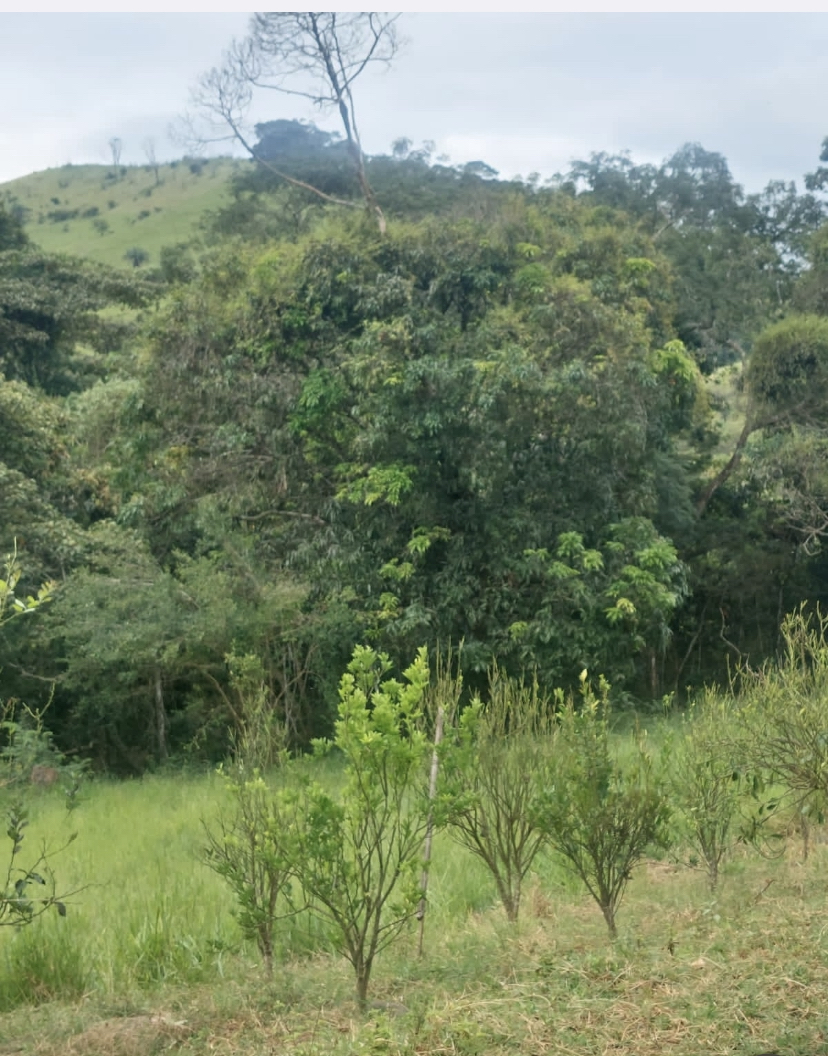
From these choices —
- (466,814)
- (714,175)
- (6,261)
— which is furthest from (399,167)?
(466,814)

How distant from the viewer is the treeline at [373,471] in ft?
42.0

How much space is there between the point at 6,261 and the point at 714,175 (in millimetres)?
15565

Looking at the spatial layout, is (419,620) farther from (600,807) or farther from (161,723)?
(600,807)

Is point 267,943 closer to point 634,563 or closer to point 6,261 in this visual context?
point 634,563

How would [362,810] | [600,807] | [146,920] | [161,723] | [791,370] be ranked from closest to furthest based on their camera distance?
[362,810] → [600,807] → [146,920] → [161,723] → [791,370]

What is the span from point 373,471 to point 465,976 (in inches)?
326

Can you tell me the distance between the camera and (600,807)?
16.3ft

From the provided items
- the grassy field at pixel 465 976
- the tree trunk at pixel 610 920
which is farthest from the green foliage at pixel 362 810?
the tree trunk at pixel 610 920

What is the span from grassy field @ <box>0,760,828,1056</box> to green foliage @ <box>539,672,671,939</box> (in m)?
0.41

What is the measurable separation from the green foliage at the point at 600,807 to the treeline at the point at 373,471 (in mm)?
7284

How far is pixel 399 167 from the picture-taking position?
2109 centimetres

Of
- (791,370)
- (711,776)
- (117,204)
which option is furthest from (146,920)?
(117,204)

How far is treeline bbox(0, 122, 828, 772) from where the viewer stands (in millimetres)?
12789

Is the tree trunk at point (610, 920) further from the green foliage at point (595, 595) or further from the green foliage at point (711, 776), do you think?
the green foliage at point (595, 595)
